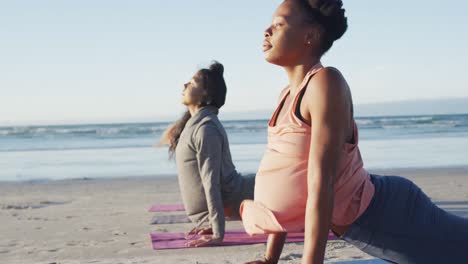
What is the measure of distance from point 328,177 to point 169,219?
4.71 m

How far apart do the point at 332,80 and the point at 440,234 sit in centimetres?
71

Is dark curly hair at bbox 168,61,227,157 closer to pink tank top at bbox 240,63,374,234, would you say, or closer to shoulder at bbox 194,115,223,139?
shoulder at bbox 194,115,223,139

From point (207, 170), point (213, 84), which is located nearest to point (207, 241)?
point (207, 170)

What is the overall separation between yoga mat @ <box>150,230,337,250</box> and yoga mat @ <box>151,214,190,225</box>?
0.84 metres

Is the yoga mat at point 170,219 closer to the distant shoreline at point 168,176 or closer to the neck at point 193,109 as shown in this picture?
the neck at point 193,109

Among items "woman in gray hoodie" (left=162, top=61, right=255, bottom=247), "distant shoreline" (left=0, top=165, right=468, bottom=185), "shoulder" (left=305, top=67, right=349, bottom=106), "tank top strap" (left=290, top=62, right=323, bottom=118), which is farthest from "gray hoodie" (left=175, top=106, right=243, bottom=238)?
"distant shoreline" (left=0, top=165, right=468, bottom=185)

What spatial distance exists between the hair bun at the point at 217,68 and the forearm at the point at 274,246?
9.23 feet

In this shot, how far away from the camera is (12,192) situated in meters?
10.0

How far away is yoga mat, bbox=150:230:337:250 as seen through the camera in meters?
5.28

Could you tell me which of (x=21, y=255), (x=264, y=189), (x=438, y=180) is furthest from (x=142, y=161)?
(x=264, y=189)

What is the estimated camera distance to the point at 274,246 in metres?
2.67

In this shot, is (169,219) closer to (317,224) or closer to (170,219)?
(170,219)

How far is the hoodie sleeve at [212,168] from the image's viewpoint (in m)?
5.02

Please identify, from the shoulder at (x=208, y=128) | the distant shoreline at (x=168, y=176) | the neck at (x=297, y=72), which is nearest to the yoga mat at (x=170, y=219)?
the shoulder at (x=208, y=128)
